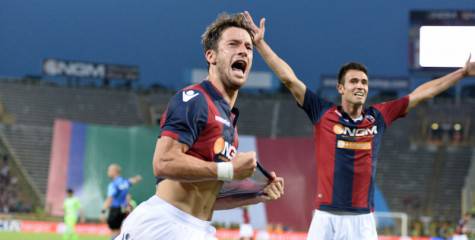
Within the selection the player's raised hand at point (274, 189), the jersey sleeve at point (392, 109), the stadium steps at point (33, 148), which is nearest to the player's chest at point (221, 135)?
the player's raised hand at point (274, 189)

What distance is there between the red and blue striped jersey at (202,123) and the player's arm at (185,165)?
0.06m

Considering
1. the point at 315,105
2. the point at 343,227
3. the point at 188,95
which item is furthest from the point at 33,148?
the point at 188,95

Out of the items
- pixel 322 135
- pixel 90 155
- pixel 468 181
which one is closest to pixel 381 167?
pixel 468 181

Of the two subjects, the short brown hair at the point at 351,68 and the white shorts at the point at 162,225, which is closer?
the white shorts at the point at 162,225

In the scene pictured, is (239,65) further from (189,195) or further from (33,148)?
(33,148)

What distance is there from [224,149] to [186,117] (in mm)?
428

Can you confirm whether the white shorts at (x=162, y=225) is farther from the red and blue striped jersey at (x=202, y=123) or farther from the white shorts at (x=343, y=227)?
the white shorts at (x=343, y=227)

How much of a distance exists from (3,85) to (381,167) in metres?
25.5

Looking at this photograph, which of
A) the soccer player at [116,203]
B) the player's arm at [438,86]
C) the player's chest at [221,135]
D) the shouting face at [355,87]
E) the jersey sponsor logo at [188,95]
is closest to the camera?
the jersey sponsor logo at [188,95]

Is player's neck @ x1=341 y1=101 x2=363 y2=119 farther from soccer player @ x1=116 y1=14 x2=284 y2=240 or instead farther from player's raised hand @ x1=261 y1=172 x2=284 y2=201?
soccer player @ x1=116 y1=14 x2=284 y2=240

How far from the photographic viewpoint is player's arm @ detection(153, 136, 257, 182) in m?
4.62

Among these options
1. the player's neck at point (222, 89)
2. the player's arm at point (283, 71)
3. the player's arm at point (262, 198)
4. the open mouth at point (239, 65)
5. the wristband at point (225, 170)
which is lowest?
the player's arm at point (262, 198)

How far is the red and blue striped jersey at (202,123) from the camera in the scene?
470 centimetres

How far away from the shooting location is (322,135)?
28.4ft
